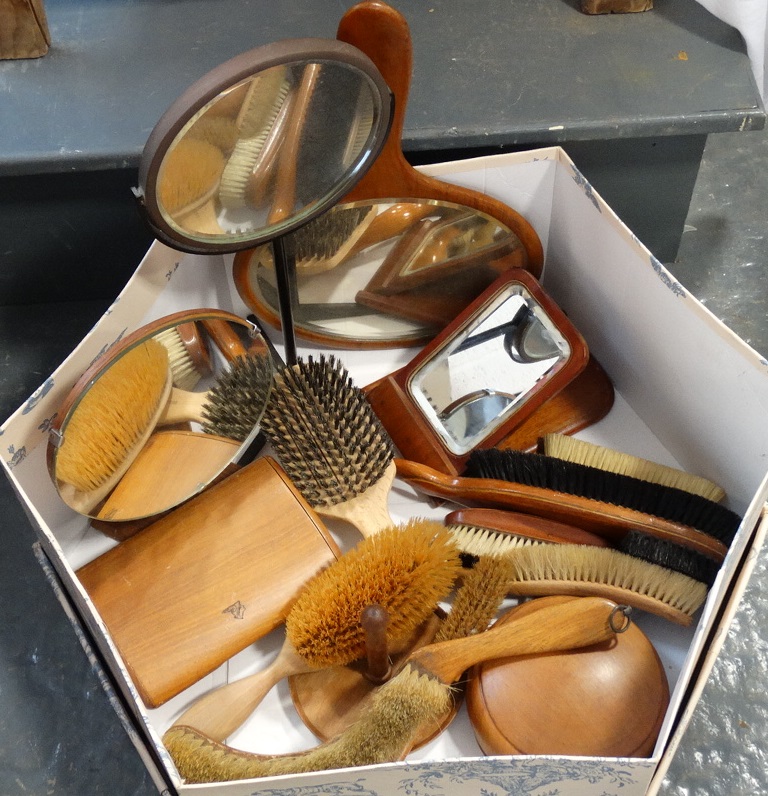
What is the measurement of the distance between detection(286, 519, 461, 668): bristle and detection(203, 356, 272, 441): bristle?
0.39 feet

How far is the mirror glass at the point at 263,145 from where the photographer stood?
394 millimetres

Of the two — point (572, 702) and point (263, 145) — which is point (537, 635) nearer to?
point (572, 702)

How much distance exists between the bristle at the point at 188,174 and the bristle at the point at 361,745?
0.87 feet

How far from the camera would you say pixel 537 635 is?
1.55 feet

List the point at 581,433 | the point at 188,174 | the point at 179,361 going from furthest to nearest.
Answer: the point at 581,433 → the point at 179,361 → the point at 188,174

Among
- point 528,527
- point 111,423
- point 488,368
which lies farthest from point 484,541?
point 111,423

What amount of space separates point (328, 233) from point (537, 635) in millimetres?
290

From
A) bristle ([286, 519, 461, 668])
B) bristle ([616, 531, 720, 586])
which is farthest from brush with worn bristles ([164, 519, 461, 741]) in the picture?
bristle ([616, 531, 720, 586])

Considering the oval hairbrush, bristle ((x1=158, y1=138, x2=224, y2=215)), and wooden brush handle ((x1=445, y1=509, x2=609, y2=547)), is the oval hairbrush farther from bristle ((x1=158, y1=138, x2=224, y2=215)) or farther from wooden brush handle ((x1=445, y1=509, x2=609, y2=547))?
bristle ((x1=158, y1=138, x2=224, y2=215))

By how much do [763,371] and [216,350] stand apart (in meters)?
0.32

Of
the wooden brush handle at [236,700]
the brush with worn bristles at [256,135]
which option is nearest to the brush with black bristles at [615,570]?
the wooden brush handle at [236,700]

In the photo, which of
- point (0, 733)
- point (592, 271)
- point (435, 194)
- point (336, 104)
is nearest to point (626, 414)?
point (592, 271)

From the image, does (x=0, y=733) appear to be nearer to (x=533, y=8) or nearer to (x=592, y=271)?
(x=592, y=271)

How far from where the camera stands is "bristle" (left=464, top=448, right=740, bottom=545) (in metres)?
0.53
